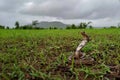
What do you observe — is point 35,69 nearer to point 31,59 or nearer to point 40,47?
point 31,59

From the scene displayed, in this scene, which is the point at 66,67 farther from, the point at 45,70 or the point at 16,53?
the point at 16,53

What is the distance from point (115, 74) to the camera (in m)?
3.40

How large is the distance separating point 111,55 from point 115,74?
3.05ft

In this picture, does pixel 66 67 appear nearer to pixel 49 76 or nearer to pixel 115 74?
pixel 49 76

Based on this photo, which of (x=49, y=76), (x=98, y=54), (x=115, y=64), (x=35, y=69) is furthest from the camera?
(x=98, y=54)

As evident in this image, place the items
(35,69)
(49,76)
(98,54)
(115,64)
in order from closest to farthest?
(49,76) < (35,69) < (115,64) < (98,54)

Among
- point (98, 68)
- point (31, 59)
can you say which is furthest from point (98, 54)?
point (31, 59)

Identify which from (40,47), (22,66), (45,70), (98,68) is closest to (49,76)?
(45,70)

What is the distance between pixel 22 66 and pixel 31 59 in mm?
462

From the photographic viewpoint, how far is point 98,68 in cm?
365

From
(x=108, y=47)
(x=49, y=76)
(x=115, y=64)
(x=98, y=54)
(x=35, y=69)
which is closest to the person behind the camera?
(x=49, y=76)

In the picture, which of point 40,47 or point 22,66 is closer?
point 22,66

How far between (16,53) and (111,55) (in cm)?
158

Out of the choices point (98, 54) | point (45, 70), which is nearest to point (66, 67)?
point (45, 70)
